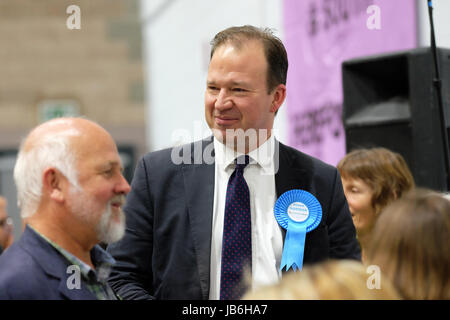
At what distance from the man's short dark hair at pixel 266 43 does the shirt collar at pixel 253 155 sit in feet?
0.51

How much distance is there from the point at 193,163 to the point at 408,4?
6.98 ft

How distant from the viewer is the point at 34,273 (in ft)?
4.23

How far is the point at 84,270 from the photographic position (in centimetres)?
139

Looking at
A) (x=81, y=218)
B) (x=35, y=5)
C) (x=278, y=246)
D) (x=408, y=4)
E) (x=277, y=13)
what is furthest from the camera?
(x=35, y=5)

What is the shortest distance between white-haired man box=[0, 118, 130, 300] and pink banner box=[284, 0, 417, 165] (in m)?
2.40

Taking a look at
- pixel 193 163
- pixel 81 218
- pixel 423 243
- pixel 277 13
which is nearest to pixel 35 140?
pixel 81 218

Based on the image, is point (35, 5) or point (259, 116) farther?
point (35, 5)

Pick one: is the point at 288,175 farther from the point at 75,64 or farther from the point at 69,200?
the point at 75,64

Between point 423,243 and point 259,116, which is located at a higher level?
point 259,116

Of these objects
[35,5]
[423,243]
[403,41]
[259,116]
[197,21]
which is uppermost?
[35,5]

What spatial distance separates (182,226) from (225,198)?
0.13m

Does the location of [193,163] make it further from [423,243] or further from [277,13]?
[277,13]

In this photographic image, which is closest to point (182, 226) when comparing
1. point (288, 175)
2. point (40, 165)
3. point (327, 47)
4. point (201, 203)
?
point (201, 203)

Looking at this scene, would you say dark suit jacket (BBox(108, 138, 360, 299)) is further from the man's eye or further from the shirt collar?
the man's eye
